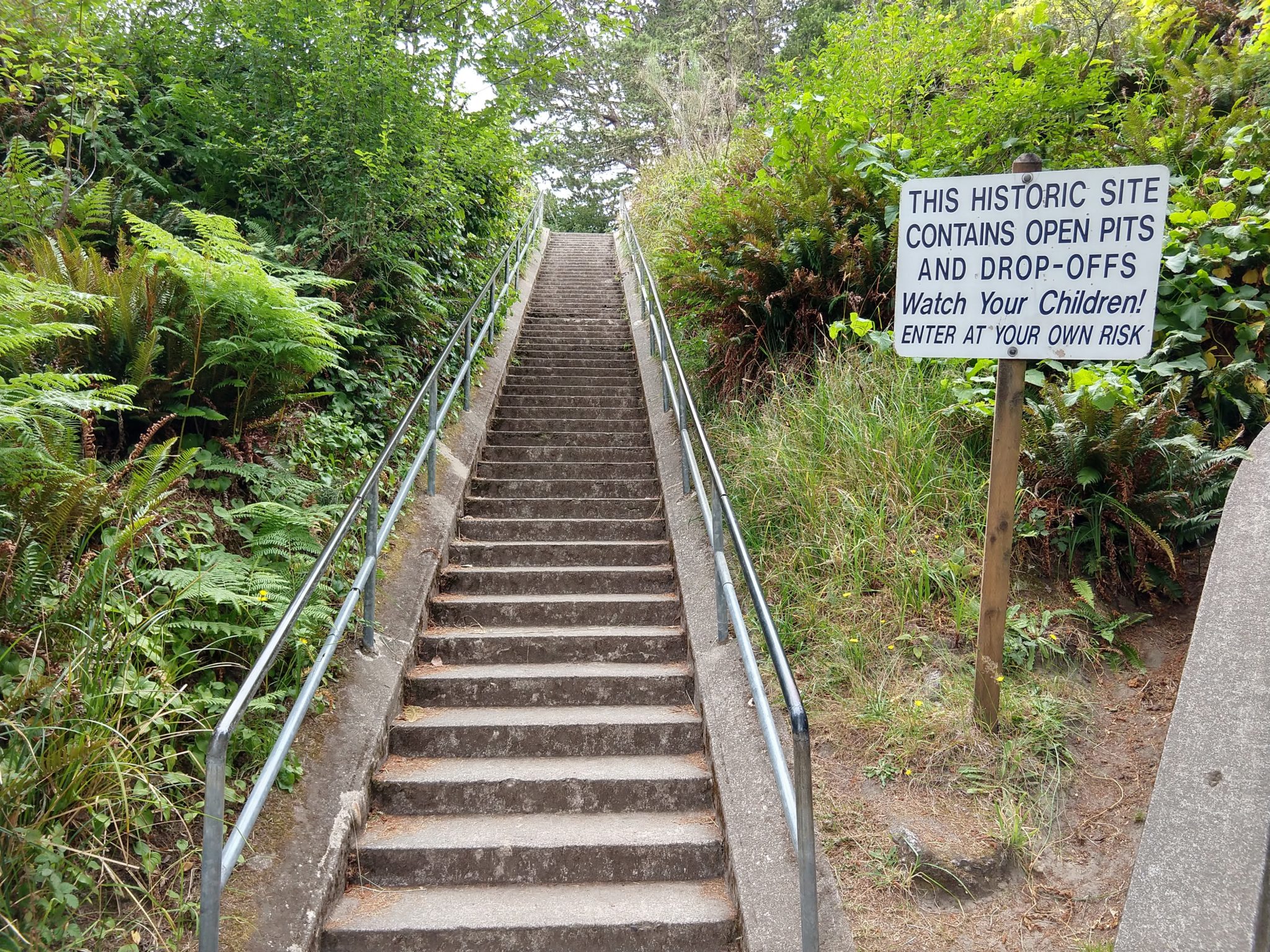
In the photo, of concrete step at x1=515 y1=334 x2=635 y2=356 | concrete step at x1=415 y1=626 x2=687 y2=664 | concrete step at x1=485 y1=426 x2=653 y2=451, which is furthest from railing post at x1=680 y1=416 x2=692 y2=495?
concrete step at x1=515 y1=334 x2=635 y2=356

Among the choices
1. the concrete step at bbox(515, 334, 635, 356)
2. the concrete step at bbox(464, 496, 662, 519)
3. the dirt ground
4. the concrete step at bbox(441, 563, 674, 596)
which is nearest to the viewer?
the dirt ground

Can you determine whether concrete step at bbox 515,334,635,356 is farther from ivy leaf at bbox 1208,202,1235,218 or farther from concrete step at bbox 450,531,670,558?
ivy leaf at bbox 1208,202,1235,218

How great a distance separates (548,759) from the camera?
360 cm

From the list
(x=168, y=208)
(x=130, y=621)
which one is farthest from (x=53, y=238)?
(x=130, y=621)

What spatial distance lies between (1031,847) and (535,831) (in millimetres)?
1834

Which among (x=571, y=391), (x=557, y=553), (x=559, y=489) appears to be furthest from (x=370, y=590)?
(x=571, y=391)

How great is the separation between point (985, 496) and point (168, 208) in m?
5.50

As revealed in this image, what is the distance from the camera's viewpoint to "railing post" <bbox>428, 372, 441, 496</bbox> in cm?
530

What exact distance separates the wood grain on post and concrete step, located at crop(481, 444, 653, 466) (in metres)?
3.76

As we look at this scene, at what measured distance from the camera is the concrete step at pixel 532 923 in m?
2.72

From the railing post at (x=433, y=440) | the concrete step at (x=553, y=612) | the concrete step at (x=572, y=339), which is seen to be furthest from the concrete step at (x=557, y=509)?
the concrete step at (x=572, y=339)

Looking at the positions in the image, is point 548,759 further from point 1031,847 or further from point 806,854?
point 1031,847

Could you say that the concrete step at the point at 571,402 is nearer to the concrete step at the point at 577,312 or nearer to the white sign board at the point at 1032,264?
the concrete step at the point at 577,312

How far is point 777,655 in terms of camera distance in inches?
103
